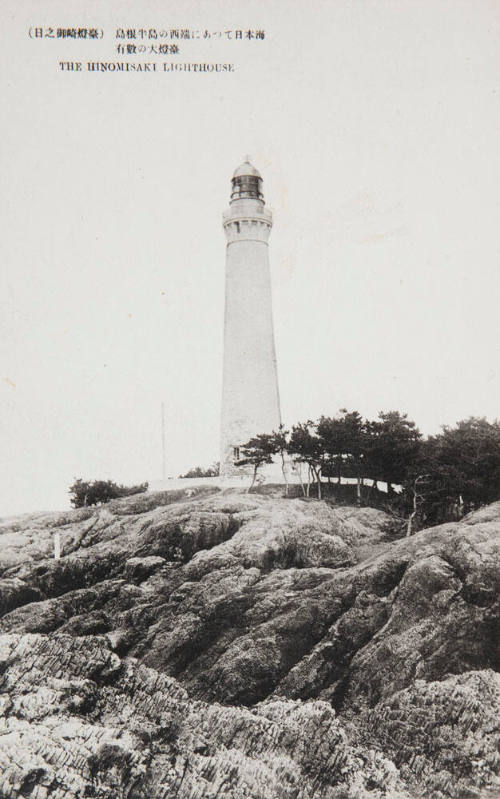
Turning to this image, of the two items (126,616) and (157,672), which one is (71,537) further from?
(157,672)

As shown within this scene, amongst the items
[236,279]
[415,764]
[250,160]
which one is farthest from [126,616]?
[250,160]

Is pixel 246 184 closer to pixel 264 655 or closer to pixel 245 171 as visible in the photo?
pixel 245 171

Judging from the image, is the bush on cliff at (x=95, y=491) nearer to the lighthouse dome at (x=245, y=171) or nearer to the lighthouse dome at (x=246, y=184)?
the lighthouse dome at (x=246, y=184)

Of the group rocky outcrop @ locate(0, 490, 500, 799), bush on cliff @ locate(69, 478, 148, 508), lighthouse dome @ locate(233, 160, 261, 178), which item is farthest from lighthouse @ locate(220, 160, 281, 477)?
rocky outcrop @ locate(0, 490, 500, 799)

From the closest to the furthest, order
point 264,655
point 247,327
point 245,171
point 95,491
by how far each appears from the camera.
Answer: point 264,655 → point 245,171 → point 247,327 → point 95,491

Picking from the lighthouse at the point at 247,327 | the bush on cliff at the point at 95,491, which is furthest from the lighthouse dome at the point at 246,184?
the bush on cliff at the point at 95,491

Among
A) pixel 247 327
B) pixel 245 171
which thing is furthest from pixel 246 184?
pixel 247 327
